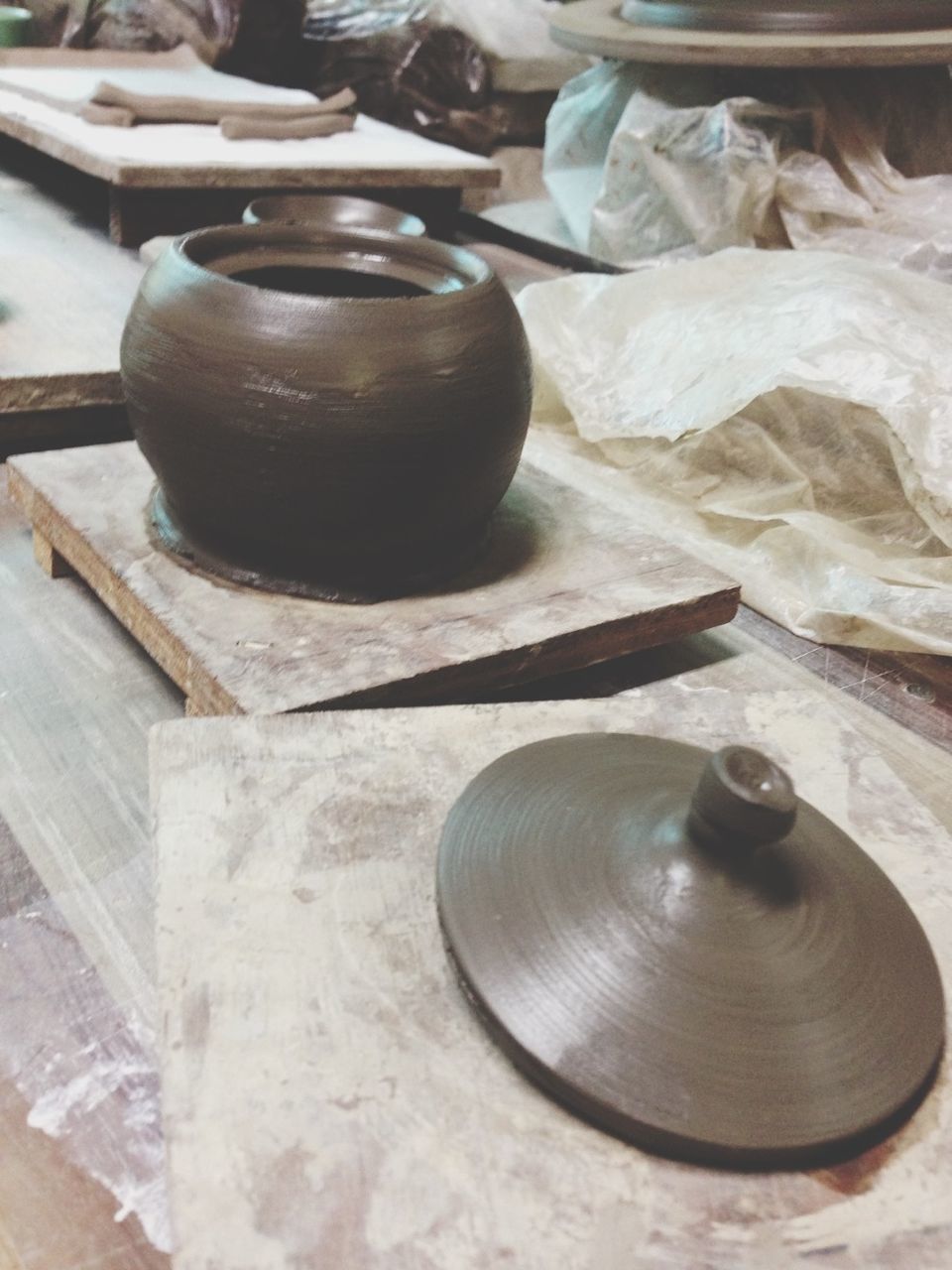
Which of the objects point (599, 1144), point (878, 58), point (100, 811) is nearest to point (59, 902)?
point (100, 811)

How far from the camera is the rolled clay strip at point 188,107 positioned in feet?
11.1

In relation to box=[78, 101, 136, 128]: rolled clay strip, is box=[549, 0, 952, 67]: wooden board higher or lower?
higher

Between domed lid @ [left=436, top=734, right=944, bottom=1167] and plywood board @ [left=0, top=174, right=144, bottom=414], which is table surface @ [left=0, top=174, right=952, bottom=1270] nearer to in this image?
plywood board @ [left=0, top=174, right=144, bottom=414]

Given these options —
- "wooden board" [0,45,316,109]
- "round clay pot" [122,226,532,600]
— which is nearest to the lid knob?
"round clay pot" [122,226,532,600]

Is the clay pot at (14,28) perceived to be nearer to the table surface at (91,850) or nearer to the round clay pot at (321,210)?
the round clay pot at (321,210)

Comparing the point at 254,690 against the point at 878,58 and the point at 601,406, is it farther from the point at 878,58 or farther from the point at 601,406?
the point at 878,58

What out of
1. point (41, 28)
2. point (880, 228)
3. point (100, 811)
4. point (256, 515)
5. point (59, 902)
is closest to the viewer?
point (59, 902)

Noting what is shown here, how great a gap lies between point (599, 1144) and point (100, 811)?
0.80 meters

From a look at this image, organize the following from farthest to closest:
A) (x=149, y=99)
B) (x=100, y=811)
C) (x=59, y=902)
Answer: (x=149, y=99) < (x=100, y=811) < (x=59, y=902)

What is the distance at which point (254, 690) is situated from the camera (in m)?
1.40

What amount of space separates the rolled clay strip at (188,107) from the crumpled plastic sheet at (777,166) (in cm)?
101

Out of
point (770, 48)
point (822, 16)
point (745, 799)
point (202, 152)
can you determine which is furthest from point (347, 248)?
point (822, 16)

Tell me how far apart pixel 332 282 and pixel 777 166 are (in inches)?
74.1

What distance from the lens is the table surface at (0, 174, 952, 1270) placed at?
3.34ft
